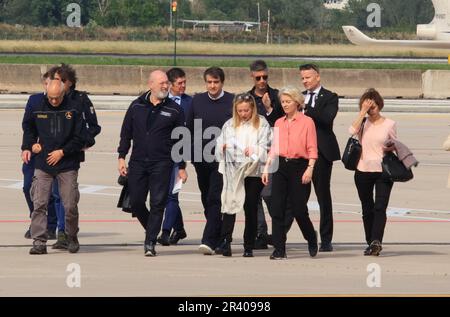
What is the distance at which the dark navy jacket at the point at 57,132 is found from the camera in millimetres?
13102

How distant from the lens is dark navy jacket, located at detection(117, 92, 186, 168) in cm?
1301

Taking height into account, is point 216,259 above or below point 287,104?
below

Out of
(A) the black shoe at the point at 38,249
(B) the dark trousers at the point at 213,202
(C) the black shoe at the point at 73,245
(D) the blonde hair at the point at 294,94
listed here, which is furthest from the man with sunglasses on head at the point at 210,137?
(A) the black shoe at the point at 38,249

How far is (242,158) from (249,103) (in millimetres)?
564

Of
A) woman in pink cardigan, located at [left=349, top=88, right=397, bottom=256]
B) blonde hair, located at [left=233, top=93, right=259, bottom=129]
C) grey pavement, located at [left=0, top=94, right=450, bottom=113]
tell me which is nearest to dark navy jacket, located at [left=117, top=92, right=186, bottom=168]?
blonde hair, located at [left=233, top=93, right=259, bottom=129]

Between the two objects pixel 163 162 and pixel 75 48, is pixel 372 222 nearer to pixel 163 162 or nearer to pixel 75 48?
pixel 163 162

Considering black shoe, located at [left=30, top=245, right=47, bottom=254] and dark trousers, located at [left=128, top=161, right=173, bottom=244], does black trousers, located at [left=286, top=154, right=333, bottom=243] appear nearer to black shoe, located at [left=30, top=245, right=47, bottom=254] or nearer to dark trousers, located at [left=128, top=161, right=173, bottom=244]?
dark trousers, located at [left=128, top=161, right=173, bottom=244]

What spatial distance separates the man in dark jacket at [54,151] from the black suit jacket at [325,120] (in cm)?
247

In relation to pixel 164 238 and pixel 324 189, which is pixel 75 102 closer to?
pixel 164 238

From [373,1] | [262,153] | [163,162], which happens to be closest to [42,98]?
[163,162]

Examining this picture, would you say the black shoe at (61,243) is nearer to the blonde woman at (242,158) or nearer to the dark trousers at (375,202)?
the blonde woman at (242,158)

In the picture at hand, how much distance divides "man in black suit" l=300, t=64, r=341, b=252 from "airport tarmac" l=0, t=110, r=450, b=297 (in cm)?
32

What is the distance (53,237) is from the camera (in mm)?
14461

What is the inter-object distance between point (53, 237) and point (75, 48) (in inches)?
2460
